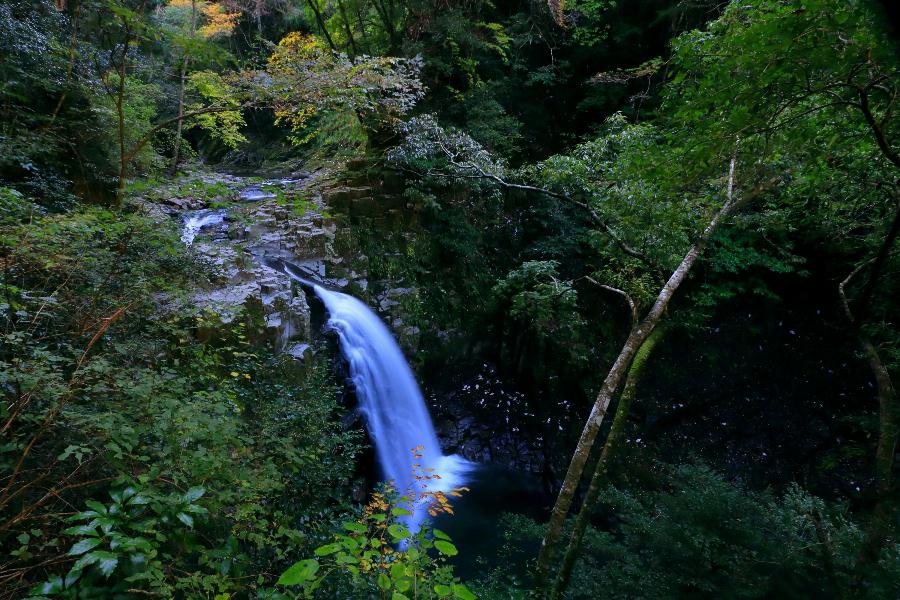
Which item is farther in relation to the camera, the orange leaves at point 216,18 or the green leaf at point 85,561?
the orange leaves at point 216,18

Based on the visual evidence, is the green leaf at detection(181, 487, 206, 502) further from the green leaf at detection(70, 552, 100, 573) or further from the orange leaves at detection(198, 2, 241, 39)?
the orange leaves at detection(198, 2, 241, 39)

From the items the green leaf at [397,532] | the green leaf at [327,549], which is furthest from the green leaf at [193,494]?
the green leaf at [397,532]

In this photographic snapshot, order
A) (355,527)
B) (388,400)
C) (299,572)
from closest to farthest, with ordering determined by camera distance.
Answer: (299,572) → (355,527) → (388,400)

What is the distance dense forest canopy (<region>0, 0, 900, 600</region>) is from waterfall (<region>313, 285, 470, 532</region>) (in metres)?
0.10

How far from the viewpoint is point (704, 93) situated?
114 inches

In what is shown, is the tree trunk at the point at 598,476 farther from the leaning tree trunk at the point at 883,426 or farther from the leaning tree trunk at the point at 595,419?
the leaning tree trunk at the point at 883,426

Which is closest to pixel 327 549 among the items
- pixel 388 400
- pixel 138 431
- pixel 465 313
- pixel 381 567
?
pixel 381 567

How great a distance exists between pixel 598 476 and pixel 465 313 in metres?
5.55

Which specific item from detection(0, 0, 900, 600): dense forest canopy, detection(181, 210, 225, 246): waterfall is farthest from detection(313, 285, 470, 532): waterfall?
detection(181, 210, 225, 246): waterfall

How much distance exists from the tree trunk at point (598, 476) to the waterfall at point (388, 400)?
123 inches

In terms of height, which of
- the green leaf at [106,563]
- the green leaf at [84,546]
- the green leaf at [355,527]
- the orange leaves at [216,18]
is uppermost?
the orange leaves at [216,18]

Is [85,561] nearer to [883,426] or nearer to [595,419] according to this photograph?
[595,419]

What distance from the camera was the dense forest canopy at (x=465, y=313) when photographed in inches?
91.4

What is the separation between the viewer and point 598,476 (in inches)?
170
